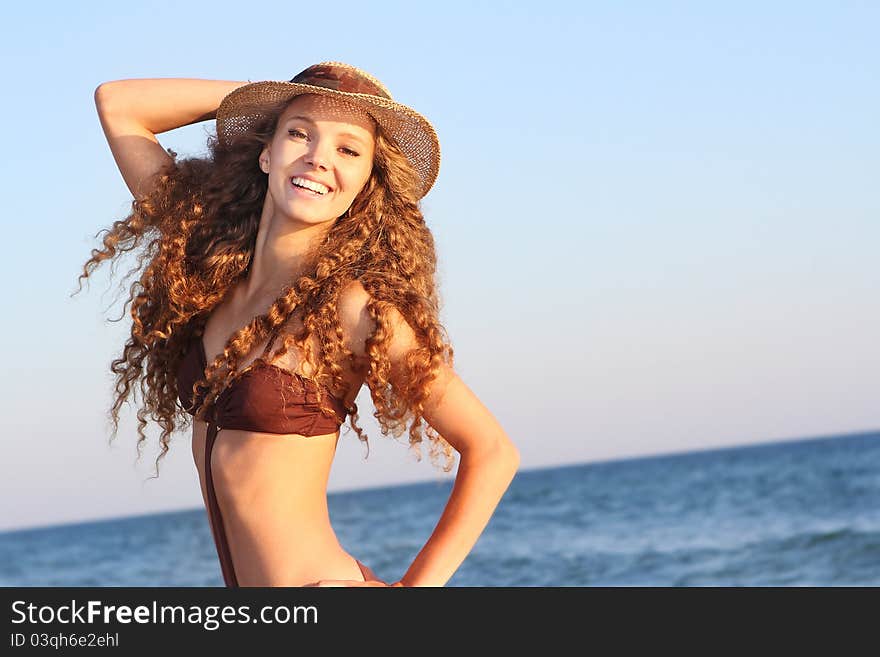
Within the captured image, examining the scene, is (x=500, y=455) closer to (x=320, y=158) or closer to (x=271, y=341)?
(x=271, y=341)

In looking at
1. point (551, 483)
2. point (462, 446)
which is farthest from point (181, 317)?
point (551, 483)

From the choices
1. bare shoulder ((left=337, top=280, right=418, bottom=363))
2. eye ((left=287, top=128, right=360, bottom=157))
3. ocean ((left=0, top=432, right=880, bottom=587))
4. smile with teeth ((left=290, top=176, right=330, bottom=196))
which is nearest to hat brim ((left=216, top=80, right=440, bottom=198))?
eye ((left=287, top=128, right=360, bottom=157))

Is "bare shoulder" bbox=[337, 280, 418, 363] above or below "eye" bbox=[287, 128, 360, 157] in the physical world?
below

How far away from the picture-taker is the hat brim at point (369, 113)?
3.46 m

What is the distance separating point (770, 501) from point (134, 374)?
27209 millimetres

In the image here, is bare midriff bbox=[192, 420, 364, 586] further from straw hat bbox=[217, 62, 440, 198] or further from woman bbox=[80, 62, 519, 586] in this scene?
straw hat bbox=[217, 62, 440, 198]

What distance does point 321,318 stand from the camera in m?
3.30

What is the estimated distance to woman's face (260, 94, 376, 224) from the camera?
3445 mm

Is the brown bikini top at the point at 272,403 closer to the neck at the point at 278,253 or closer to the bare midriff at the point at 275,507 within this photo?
the bare midriff at the point at 275,507

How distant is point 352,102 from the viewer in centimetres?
347

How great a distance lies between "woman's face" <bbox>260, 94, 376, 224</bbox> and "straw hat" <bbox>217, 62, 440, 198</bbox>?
4 cm
